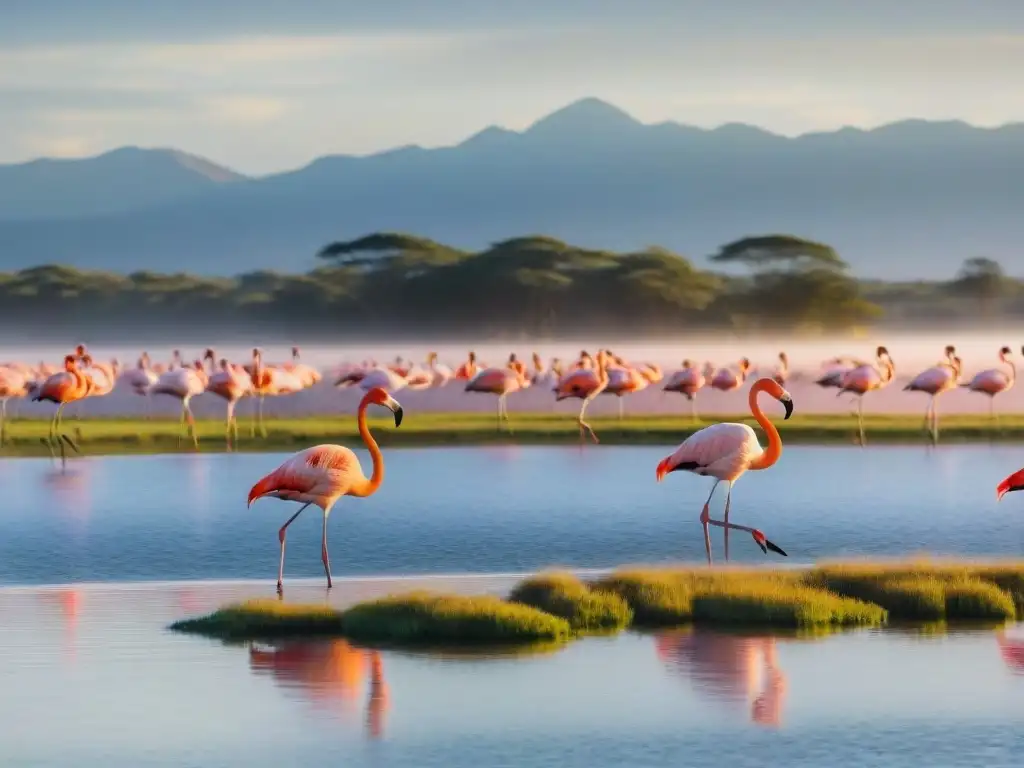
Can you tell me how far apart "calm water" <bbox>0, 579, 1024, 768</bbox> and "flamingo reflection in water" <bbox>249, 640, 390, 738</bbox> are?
26 millimetres

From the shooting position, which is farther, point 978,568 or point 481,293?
point 481,293

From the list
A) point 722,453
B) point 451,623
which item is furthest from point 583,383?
point 451,623

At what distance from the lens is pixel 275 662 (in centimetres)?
1488

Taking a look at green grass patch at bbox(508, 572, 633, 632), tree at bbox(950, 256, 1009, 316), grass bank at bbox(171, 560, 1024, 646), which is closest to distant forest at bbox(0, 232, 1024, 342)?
tree at bbox(950, 256, 1009, 316)

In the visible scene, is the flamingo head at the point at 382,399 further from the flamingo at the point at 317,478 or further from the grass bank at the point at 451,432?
the grass bank at the point at 451,432

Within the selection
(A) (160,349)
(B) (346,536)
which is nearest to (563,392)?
(B) (346,536)

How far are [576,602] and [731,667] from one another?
2247 mm

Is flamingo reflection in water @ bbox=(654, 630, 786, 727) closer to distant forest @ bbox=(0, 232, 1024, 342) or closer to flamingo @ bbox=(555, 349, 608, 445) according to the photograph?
flamingo @ bbox=(555, 349, 608, 445)

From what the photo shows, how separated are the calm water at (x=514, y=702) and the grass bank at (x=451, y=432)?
19.4m

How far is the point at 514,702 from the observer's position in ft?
44.3

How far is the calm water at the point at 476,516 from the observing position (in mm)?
20938

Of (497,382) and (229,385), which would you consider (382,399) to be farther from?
(497,382)

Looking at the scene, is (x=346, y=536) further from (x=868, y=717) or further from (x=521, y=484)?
(x=868, y=717)

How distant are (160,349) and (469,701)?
457 feet
